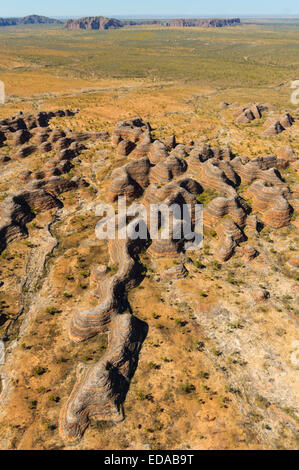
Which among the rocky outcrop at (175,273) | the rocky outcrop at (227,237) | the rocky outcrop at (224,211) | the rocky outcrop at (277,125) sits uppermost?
the rocky outcrop at (277,125)

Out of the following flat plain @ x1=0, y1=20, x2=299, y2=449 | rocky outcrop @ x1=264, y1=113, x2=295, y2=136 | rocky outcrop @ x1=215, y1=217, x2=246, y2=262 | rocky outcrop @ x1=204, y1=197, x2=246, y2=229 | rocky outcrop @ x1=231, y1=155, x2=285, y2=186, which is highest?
rocky outcrop @ x1=264, y1=113, x2=295, y2=136

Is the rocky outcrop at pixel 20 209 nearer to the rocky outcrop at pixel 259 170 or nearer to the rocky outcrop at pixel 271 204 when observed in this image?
the rocky outcrop at pixel 271 204

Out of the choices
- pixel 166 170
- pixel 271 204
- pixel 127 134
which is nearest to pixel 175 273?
pixel 271 204

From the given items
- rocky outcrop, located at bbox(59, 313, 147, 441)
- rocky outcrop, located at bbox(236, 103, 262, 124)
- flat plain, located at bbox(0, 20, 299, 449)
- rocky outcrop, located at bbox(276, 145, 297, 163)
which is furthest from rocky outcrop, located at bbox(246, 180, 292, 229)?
rocky outcrop, located at bbox(236, 103, 262, 124)

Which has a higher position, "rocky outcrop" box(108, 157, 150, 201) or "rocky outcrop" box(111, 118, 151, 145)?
"rocky outcrop" box(111, 118, 151, 145)

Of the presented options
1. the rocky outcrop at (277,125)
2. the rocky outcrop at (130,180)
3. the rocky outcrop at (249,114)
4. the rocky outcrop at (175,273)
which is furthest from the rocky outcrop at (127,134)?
the rocky outcrop at (175,273)

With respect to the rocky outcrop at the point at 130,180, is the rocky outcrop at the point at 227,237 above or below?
below

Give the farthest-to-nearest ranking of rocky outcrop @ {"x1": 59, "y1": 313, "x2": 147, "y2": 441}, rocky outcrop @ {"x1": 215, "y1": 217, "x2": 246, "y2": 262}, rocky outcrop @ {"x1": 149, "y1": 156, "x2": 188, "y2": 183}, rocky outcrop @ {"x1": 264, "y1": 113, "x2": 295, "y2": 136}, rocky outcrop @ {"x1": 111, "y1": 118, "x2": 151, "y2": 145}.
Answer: rocky outcrop @ {"x1": 264, "y1": 113, "x2": 295, "y2": 136}
rocky outcrop @ {"x1": 111, "y1": 118, "x2": 151, "y2": 145}
rocky outcrop @ {"x1": 149, "y1": 156, "x2": 188, "y2": 183}
rocky outcrop @ {"x1": 215, "y1": 217, "x2": 246, "y2": 262}
rocky outcrop @ {"x1": 59, "y1": 313, "x2": 147, "y2": 441}

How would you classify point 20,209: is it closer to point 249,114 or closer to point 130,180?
point 130,180

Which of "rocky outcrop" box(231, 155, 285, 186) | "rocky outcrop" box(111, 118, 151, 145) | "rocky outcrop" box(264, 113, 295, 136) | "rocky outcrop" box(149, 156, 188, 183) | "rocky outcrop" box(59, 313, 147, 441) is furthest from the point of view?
"rocky outcrop" box(264, 113, 295, 136)

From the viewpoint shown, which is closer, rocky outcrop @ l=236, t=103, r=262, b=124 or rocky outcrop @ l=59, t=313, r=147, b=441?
rocky outcrop @ l=59, t=313, r=147, b=441

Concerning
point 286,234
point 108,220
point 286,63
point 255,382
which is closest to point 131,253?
point 108,220

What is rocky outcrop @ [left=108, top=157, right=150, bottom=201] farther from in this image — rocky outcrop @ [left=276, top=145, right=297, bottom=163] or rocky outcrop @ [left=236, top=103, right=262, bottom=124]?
rocky outcrop @ [left=236, top=103, right=262, bottom=124]
